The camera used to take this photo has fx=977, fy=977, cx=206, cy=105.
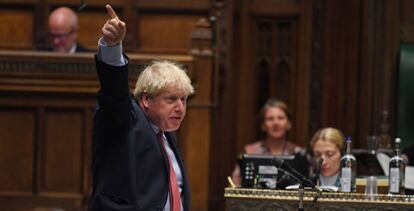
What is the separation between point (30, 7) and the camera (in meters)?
8.38

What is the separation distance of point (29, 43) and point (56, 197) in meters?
2.13

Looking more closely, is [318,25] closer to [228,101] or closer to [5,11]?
[228,101]

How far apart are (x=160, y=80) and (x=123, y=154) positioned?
1.26 ft

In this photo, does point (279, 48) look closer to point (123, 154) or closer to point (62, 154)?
point (62, 154)

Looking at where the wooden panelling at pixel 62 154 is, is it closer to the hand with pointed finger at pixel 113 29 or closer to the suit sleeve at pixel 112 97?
the suit sleeve at pixel 112 97

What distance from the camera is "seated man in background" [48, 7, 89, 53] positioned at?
7594mm

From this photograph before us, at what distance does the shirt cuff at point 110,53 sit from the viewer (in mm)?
3836

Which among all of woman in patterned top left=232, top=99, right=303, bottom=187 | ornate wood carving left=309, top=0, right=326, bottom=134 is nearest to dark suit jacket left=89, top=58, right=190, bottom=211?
woman in patterned top left=232, top=99, right=303, bottom=187

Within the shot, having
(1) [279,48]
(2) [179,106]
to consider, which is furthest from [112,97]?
(1) [279,48]

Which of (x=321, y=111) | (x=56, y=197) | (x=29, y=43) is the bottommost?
(x=56, y=197)

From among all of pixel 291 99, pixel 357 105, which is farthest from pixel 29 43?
pixel 357 105

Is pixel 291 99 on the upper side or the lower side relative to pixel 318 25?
lower

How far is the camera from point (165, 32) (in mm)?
8367

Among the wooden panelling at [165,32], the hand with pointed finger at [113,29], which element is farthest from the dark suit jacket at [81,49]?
the hand with pointed finger at [113,29]
